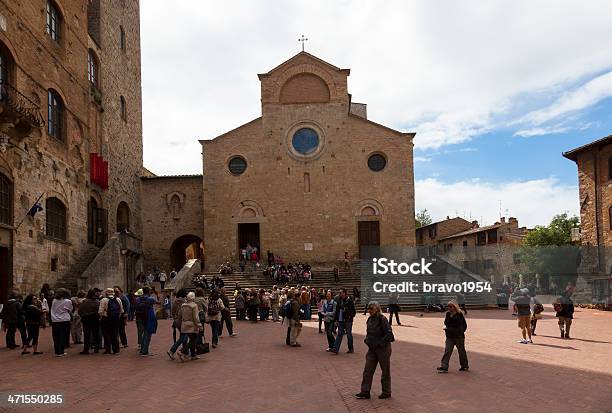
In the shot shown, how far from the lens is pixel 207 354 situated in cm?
1309

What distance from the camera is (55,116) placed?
23938mm

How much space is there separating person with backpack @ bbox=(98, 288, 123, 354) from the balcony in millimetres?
8346

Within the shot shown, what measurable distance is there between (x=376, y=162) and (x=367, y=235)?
177 inches

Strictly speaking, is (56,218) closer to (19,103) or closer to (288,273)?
(19,103)

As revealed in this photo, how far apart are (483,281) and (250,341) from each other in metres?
17.1

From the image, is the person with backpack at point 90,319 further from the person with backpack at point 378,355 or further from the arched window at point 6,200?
the arched window at point 6,200

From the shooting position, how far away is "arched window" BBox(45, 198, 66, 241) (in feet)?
74.9

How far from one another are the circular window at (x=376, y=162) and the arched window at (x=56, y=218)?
18390 mm

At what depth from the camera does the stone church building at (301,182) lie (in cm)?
3544

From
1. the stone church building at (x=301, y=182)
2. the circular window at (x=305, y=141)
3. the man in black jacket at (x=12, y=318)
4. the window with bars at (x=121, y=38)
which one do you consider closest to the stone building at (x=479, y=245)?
the stone church building at (x=301, y=182)

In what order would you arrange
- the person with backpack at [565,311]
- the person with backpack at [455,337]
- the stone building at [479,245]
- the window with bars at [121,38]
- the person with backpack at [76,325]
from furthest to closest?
the stone building at [479,245], the window with bars at [121,38], the person with backpack at [565,311], the person with backpack at [76,325], the person with backpack at [455,337]

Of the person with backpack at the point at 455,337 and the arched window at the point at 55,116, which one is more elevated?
the arched window at the point at 55,116

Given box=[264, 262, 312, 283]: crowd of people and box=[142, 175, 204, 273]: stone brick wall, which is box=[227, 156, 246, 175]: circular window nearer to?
box=[142, 175, 204, 273]: stone brick wall

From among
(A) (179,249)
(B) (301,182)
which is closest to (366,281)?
(B) (301,182)
